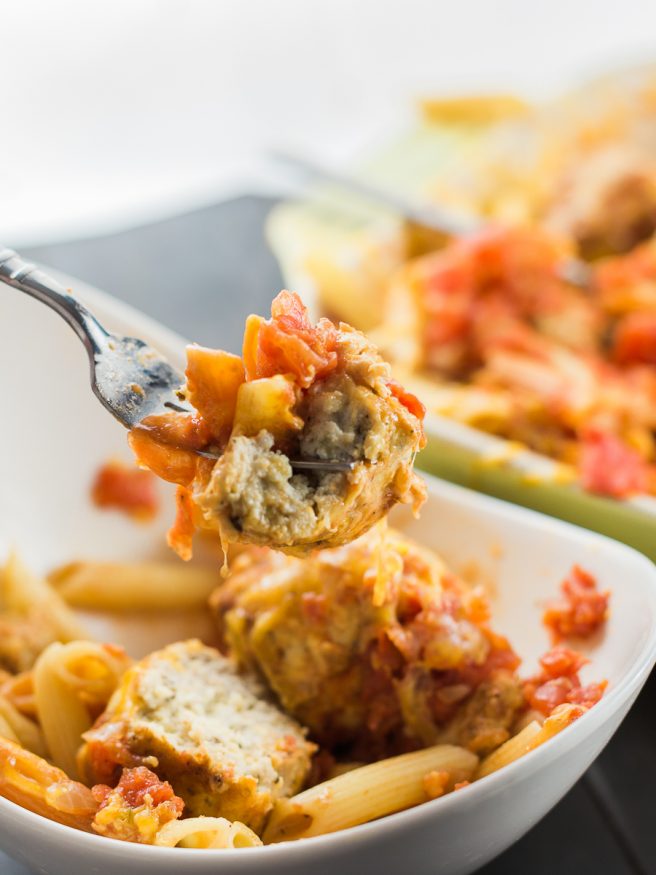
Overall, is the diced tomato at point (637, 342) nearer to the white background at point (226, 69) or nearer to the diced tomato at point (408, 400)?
the diced tomato at point (408, 400)

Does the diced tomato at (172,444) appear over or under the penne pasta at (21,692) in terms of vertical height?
over

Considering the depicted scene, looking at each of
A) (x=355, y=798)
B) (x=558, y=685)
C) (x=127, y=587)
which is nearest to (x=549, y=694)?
(x=558, y=685)

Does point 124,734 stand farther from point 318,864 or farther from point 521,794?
point 521,794

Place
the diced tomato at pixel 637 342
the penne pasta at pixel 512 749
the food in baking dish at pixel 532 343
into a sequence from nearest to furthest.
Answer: the penne pasta at pixel 512 749 < the food in baking dish at pixel 532 343 < the diced tomato at pixel 637 342

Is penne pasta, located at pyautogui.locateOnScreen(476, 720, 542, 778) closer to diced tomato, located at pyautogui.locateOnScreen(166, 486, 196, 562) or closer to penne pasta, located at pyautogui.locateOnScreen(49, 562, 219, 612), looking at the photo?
diced tomato, located at pyautogui.locateOnScreen(166, 486, 196, 562)

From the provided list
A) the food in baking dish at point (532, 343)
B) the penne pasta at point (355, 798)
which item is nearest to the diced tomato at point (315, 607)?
the penne pasta at point (355, 798)

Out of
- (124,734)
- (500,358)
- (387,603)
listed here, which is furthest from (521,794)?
(500,358)

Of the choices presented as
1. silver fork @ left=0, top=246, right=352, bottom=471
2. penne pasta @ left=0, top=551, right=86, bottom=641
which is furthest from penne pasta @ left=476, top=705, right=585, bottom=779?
penne pasta @ left=0, top=551, right=86, bottom=641
